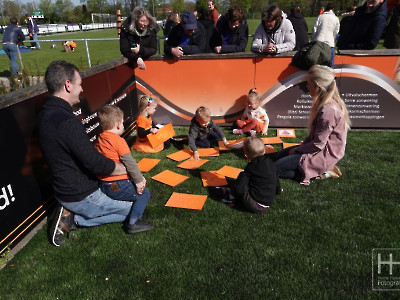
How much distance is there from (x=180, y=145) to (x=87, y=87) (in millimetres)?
2077

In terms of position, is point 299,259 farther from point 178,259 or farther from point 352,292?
point 178,259

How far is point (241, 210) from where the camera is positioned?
380cm

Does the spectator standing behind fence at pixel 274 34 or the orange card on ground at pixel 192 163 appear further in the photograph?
the spectator standing behind fence at pixel 274 34

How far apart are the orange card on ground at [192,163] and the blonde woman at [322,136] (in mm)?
1280

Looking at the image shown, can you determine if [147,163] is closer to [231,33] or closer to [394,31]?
[231,33]

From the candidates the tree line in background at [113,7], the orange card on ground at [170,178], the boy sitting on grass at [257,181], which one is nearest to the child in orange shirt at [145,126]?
the orange card on ground at [170,178]

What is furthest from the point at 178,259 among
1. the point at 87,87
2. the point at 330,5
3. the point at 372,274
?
the point at 330,5

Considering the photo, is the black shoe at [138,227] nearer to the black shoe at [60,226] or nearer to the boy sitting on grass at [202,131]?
the black shoe at [60,226]

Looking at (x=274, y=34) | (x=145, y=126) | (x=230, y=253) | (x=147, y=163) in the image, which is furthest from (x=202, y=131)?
(x=230, y=253)

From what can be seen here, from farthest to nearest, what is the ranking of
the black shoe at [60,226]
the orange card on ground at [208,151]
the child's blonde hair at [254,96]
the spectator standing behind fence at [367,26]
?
the child's blonde hair at [254,96] < the spectator standing behind fence at [367,26] < the orange card on ground at [208,151] < the black shoe at [60,226]

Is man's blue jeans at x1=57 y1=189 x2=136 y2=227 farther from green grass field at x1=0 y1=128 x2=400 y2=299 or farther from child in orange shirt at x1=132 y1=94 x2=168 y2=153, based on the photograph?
child in orange shirt at x1=132 y1=94 x2=168 y2=153

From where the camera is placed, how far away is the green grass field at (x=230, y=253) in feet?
8.82

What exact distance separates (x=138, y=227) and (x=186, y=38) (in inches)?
170

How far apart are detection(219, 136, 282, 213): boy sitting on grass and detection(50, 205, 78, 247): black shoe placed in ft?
6.31
